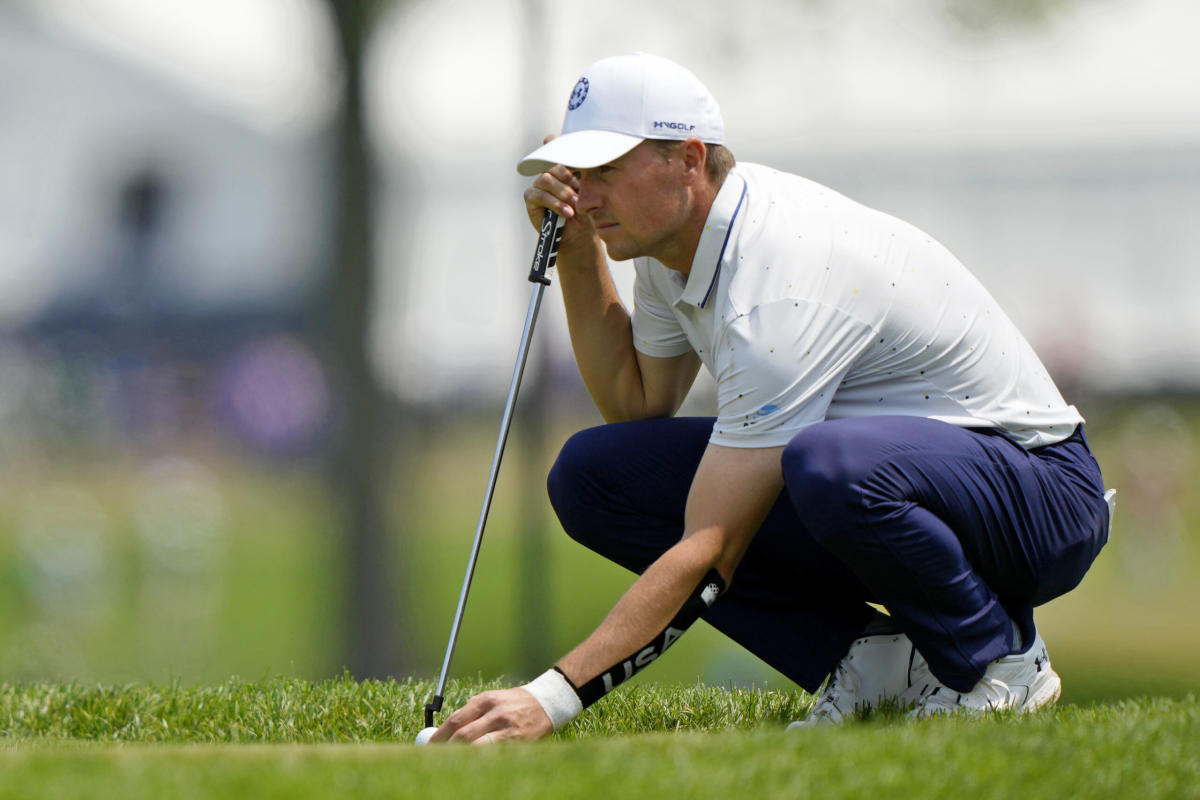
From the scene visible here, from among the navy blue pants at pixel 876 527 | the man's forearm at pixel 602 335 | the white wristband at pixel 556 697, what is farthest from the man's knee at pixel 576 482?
the white wristband at pixel 556 697

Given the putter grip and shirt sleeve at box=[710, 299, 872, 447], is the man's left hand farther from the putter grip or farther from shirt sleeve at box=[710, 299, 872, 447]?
the putter grip

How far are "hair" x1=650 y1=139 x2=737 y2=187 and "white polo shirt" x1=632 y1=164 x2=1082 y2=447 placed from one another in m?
0.02

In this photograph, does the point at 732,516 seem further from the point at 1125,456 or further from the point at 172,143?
the point at 172,143

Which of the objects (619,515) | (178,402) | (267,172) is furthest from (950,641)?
(178,402)

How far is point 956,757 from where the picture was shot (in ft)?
6.17

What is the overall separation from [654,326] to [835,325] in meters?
0.68

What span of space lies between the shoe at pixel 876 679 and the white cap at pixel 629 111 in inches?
44.6

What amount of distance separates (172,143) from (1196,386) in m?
4.84

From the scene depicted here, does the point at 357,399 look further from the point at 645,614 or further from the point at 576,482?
the point at 645,614

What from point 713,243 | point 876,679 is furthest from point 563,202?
point 876,679

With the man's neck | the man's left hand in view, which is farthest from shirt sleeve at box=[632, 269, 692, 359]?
the man's left hand

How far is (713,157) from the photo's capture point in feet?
8.52

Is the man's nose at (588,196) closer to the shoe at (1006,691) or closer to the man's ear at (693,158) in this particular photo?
the man's ear at (693,158)

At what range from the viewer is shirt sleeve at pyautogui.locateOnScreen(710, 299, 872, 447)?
7.61ft
